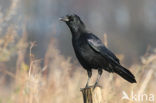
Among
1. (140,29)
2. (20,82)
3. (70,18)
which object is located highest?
(140,29)

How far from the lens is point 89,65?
5824mm

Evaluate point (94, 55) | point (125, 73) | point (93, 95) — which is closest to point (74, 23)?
point (94, 55)

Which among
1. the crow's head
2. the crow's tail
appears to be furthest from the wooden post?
the crow's head

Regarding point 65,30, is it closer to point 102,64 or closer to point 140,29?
point 140,29

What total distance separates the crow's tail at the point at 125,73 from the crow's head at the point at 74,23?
647 millimetres

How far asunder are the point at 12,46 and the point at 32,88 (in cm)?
98

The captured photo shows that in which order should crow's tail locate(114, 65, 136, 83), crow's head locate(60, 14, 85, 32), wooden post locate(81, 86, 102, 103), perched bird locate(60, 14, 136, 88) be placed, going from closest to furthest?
wooden post locate(81, 86, 102, 103), crow's tail locate(114, 65, 136, 83), perched bird locate(60, 14, 136, 88), crow's head locate(60, 14, 85, 32)

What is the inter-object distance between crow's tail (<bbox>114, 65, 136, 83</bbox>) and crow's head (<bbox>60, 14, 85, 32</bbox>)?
25.5 inches

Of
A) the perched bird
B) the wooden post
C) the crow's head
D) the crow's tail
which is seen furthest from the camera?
the crow's head

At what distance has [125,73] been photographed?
5582mm

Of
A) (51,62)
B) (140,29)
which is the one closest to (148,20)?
(140,29)

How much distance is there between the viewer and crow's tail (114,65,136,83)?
5.48 m

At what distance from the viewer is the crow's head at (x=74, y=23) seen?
6.07 m

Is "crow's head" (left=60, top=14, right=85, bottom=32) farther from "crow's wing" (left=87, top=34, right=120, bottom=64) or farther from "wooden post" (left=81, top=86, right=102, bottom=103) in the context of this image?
"wooden post" (left=81, top=86, right=102, bottom=103)
